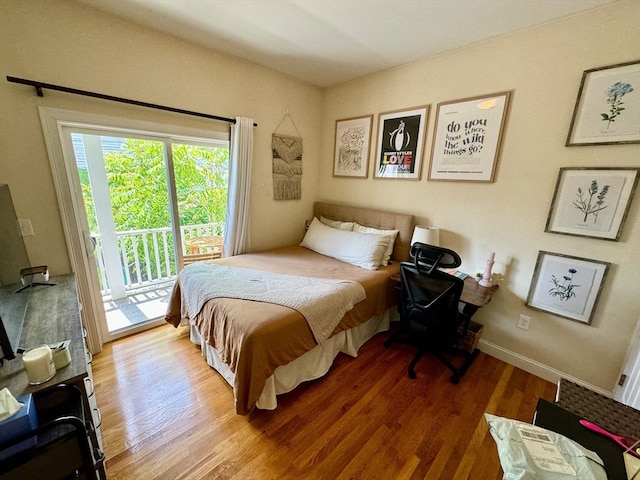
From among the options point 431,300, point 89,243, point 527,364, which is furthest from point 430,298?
point 89,243

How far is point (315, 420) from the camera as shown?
1.65m

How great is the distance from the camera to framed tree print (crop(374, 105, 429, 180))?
8.33 ft

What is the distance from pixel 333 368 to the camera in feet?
6.92

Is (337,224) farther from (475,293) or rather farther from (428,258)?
(475,293)

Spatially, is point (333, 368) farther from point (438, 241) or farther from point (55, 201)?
point (55, 201)

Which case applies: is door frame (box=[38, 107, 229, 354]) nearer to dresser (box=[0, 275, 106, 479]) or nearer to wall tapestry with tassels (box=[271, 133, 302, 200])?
dresser (box=[0, 275, 106, 479])

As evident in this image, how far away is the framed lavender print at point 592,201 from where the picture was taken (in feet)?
5.38

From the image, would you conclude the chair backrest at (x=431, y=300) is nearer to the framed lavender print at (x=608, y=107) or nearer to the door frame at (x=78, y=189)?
the framed lavender print at (x=608, y=107)

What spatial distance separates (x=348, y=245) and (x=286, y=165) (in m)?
1.31

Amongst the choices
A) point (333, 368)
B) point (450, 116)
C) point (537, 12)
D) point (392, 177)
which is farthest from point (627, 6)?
point (333, 368)

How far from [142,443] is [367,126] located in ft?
10.8

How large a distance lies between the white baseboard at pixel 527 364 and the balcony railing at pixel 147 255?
3.15 metres

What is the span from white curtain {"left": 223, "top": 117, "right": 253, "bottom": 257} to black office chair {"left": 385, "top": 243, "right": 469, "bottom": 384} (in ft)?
5.86

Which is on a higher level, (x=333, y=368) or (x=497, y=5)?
(x=497, y=5)
